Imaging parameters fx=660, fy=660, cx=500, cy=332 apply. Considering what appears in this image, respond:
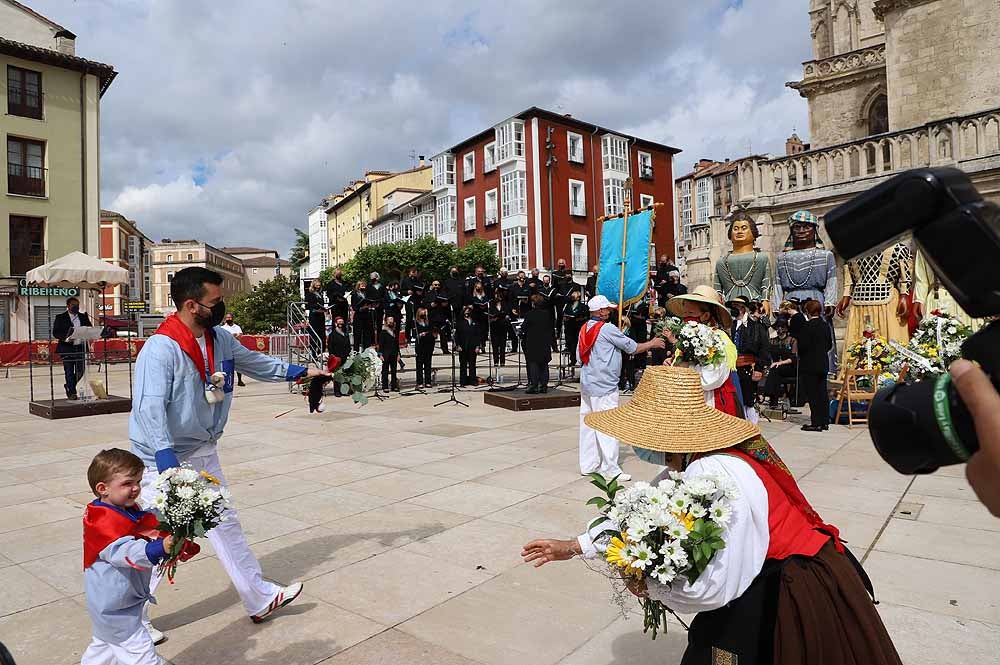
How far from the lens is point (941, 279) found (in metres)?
1.25

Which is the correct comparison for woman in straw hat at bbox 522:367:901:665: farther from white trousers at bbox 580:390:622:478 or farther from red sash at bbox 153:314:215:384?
white trousers at bbox 580:390:622:478

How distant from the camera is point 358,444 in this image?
9141mm

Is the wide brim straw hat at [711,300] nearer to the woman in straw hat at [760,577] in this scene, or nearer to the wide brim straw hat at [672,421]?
the wide brim straw hat at [672,421]

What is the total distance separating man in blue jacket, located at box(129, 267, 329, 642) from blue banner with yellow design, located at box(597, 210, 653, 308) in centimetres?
726

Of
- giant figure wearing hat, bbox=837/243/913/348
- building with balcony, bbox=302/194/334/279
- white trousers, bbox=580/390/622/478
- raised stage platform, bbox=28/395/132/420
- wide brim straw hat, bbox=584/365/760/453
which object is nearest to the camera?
wide brim straw hat, bbox=584/365/760/453

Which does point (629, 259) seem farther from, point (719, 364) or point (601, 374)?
point (719, 364)

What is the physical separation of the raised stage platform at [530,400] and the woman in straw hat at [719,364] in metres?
5.80

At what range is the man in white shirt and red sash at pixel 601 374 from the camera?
7.04 m

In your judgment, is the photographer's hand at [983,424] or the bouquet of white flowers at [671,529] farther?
the bouquet of white flowers at [671,529]

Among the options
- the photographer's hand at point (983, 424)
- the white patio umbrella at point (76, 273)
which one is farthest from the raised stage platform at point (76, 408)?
the photographer's hand at point (983, 424)

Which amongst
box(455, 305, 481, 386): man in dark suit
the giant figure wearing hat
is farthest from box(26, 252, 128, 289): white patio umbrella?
the giant figure wearing hat

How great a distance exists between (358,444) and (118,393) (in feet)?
34.4

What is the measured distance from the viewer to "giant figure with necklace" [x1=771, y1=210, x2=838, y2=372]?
10594 millimetres

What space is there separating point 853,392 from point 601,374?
212 inches
